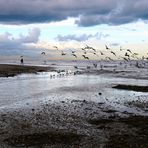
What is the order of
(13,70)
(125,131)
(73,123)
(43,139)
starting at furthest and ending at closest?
(13,70)
(73,123)
(125,131)
(43,139)

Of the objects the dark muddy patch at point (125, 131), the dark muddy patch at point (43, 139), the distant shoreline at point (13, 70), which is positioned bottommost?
the dark muddy patch at point (125, 131)

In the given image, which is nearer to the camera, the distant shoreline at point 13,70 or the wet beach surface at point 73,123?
the wet beach surface at point 73,123

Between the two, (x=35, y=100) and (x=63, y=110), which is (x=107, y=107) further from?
(x=35, y=100)

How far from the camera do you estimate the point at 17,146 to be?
61.2 ft

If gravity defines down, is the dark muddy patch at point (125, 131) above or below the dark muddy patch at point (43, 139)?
below

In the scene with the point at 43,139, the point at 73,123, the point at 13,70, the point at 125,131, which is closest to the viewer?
the point at 43,139

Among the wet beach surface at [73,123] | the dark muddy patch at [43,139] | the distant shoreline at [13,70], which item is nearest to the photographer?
the dark muddy patch at [43,139]

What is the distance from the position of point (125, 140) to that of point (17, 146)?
19.0ft

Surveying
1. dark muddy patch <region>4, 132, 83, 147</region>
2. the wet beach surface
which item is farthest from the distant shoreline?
dark muddy patch <region>4, 132, 83, 147</region>

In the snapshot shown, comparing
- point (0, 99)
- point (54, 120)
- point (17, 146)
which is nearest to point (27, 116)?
point (54, 120)

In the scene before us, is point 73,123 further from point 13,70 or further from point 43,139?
point 13,70

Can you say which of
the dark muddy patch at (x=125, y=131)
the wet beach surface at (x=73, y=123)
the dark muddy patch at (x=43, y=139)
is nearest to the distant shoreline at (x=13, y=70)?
the wet beach surface at (x=73, y=123)

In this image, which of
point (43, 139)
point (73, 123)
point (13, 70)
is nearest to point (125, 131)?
point (73, 123)

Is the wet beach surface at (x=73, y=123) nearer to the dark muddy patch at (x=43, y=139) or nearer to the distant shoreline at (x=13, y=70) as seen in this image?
Result: the dark muddy patch at (x=43, y=139)
